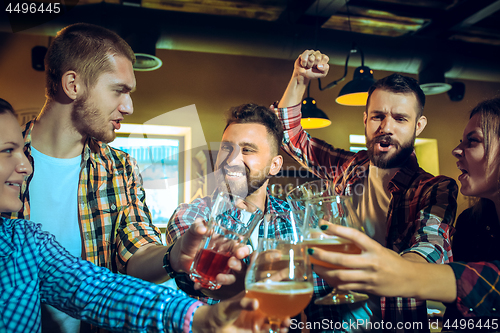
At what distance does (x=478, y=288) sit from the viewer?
0.94m

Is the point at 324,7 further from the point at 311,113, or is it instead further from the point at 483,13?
the point at 483,13

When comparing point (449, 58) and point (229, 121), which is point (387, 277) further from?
point (449, 58)

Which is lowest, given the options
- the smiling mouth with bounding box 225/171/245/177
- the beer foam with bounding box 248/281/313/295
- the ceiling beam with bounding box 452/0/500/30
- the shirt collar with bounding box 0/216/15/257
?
the beer foam with bounding box 248/281/313/295

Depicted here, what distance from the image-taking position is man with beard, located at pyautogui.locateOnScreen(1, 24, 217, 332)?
1420 millimetres

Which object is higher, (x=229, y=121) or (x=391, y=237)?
(x=229, y=121)

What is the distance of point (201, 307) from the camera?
77 cm

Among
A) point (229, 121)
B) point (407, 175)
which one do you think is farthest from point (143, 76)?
point (407, 175)

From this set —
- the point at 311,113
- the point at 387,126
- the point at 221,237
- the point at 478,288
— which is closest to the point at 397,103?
the point at 387,126

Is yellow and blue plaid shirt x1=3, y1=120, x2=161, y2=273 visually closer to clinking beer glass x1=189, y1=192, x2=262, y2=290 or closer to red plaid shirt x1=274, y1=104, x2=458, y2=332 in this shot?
clinking beer glass x1=189, y1=192, x2=262, y2=290

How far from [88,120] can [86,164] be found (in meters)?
Answer: 0.19

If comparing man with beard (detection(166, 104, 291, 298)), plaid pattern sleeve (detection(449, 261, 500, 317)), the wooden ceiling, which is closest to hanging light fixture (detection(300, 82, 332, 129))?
the wooden ceiling

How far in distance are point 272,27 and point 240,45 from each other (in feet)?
1.22

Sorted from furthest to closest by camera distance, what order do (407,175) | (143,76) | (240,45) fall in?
(143,76), (240,45), (407,175)

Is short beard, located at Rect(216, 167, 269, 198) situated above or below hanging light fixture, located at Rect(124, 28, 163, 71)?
below
